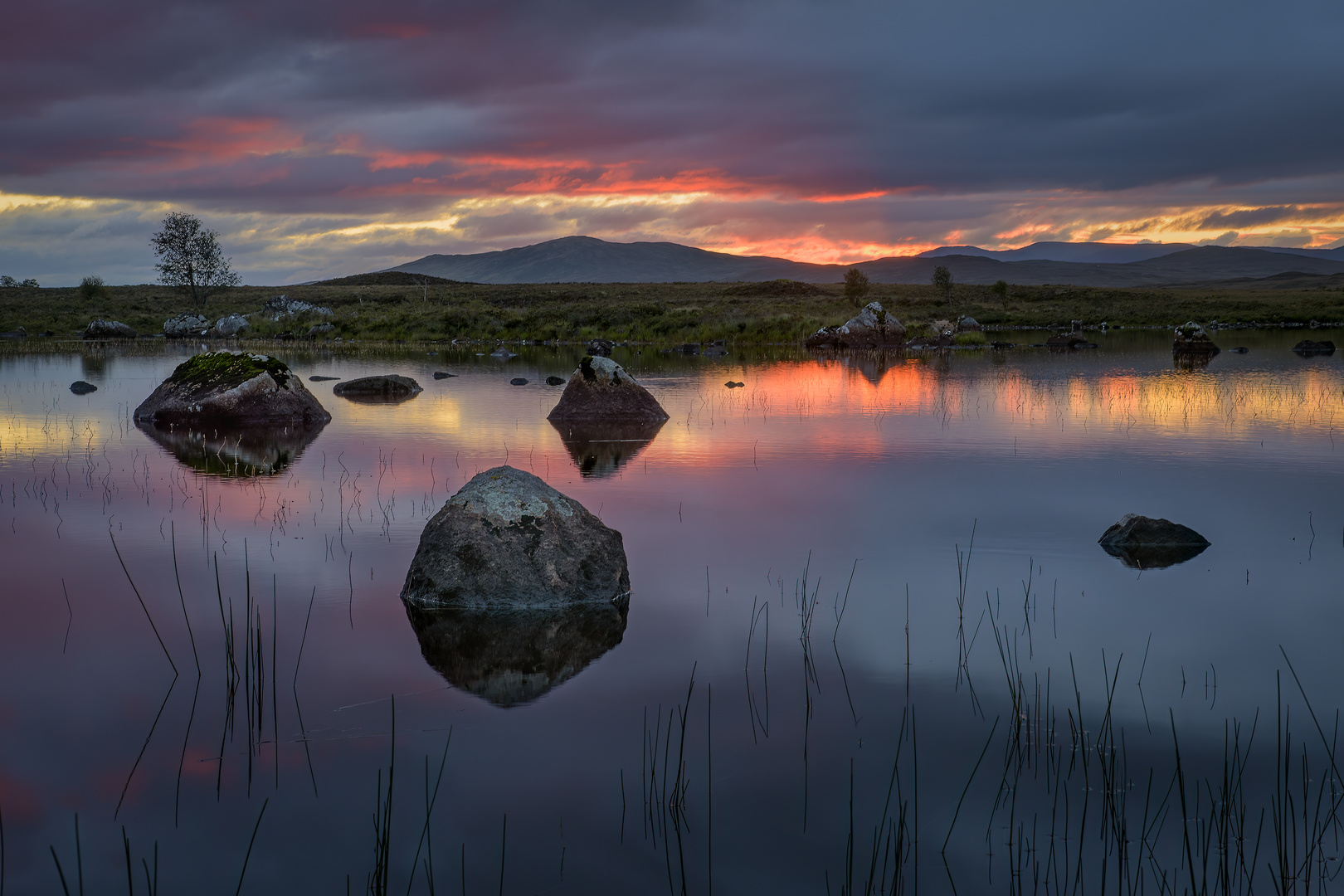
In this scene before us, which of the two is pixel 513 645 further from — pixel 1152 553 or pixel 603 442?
pixel 603 442

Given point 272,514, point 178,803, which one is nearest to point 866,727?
point 178,803

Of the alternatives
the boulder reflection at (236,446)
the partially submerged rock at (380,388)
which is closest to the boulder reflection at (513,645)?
the boulder reflection at (236,446)

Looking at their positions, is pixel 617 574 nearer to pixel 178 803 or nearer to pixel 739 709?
pixel 739 709

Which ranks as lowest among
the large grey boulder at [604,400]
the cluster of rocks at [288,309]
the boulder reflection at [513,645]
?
the boulder reflection at [513,645]

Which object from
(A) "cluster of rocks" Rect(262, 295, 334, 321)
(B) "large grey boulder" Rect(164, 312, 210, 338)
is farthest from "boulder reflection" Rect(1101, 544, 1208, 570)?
(A) "cluster of rocks" Rect(262, 295, 334, 321)

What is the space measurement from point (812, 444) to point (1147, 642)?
1150 centimetres

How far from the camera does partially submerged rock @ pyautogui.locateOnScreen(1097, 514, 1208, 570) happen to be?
10141 millimetres

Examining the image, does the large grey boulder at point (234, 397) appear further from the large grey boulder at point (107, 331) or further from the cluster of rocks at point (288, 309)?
the cluster of rocks at point (288, 309)

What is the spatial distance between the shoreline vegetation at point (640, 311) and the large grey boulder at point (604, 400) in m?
35.4

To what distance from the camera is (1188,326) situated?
45.7 meters

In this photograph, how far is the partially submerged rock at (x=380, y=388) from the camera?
28.6 metres

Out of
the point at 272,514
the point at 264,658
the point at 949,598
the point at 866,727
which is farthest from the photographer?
the point at 272,514

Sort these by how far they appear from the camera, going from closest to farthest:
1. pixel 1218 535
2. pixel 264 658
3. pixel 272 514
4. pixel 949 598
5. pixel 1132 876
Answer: pixel 1132 876 → pixel 264 658 → pixel 949 598 → pixel 1218 535 → pixel 272 514

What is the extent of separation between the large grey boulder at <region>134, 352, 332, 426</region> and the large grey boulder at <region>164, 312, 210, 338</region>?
4982 centimetres
